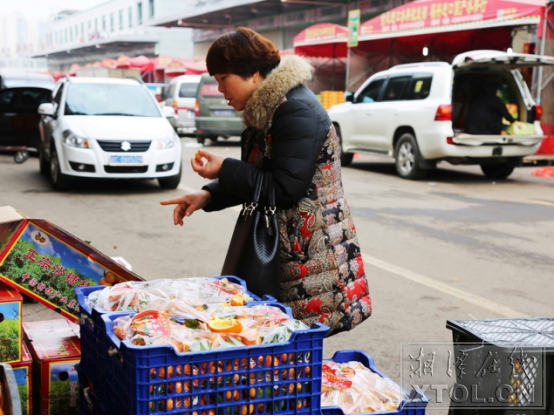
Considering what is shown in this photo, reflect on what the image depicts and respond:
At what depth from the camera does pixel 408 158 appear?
12.2m

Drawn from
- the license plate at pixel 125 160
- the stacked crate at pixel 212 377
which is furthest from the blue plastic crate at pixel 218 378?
the license plate at pixel 125 160

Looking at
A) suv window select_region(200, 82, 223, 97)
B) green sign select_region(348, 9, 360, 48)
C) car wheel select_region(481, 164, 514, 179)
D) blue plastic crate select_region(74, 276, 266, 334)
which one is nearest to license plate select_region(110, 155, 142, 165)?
car wheel select_region(481, 164, 514, 179)

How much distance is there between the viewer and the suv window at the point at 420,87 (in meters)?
11.7

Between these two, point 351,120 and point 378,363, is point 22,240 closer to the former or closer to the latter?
point 378,363

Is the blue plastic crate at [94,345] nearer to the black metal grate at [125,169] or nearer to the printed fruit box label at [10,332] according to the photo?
Result: the printed fruit box label at [10,332]

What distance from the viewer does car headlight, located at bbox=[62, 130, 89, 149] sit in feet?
32.0

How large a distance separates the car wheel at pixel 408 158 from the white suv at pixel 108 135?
14.0 ft

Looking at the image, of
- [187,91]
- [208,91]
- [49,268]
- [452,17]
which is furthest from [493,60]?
[187,91]

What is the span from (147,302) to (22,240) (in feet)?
2.82

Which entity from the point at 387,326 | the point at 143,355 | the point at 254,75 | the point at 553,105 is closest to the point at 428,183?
the point at 553,105

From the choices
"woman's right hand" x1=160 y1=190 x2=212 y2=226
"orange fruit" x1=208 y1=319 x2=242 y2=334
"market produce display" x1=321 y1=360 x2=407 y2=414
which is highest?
"woman's right hand" x1=160 y1=190 x2=212 y2=226

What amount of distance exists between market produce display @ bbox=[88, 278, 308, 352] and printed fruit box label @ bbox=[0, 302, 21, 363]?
1.47 ft

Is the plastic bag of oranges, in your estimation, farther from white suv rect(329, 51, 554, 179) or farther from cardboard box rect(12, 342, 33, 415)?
white suv rect(329, 51, 554, 179)

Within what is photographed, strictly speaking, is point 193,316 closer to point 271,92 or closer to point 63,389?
point 271,92
